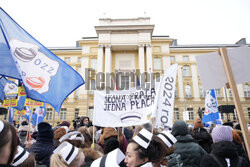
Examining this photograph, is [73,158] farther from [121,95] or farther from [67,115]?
[67,115]

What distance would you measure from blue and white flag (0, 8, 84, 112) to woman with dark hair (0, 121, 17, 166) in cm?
232

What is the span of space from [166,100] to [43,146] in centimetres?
238

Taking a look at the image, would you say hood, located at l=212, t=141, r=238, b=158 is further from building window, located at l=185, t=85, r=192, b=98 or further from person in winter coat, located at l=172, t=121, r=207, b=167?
building window, located at l=185, t=85, r=192, b=98

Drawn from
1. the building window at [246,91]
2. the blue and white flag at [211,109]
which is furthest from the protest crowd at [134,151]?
the building window at [246,91]

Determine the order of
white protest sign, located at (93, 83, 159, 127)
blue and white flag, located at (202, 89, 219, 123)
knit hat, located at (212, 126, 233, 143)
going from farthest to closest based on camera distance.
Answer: blue and white flag, located at (202, 89, 219, 123) < white protest sign, located at (93, 83, 159, 127) < knit hat, located at (212, 126, 233, 143)

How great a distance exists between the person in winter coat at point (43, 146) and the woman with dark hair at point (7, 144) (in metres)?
1.60

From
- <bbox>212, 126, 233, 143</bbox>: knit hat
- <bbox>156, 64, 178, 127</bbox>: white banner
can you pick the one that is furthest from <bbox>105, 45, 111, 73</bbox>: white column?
<bbox>212, 126, 233, 143</bbox>: knit hat

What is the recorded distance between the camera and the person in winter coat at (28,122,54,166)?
2760mm

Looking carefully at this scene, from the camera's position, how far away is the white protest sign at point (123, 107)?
4.13 metres

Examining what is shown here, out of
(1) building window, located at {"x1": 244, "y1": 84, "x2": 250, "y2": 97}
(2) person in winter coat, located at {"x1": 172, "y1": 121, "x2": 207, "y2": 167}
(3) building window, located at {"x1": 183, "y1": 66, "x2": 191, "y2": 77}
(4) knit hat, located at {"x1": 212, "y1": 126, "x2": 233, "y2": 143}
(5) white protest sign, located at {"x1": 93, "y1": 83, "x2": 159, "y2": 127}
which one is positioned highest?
(3) building window, located at {"x1": 183, "y1": 66, "x2": 191, "y2": 77}

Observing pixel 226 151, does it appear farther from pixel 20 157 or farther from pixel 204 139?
pixel 204 139

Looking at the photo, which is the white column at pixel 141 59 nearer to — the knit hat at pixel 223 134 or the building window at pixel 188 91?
the building window at pixel 188 91

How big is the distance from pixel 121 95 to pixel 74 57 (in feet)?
102

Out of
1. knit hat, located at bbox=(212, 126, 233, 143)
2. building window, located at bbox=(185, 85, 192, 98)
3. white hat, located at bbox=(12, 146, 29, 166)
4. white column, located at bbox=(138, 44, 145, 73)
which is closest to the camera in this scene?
white hat, located at bbox=(12, 146, 29, 166)
